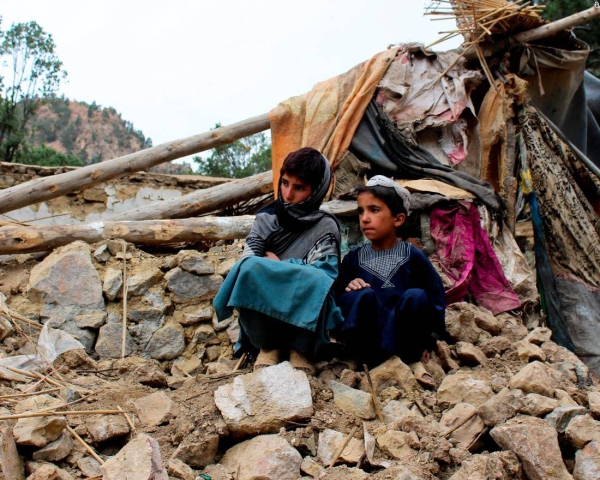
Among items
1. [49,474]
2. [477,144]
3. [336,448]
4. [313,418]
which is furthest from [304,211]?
[477,144]

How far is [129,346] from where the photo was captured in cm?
350

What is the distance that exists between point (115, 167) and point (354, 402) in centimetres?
350

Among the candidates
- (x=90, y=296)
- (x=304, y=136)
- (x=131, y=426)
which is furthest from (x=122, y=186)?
(x=131, y=426)

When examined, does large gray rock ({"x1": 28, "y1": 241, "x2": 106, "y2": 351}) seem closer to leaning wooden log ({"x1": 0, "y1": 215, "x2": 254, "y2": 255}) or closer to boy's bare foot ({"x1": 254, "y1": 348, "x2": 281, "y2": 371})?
leaning wooden log ({"x1": 0, "y1": 215, "x2": 254, "y2": 255})

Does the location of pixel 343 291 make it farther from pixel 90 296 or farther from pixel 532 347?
pixel 90 296

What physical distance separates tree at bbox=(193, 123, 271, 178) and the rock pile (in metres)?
13.3

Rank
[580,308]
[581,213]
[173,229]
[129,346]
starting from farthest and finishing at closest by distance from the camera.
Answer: [581,213], [580,308], [173,229], [129,346]

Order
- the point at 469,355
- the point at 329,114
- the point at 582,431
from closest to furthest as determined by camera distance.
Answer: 1. the point at 582,431
2. the point at 469,355
3. the point at 329,114

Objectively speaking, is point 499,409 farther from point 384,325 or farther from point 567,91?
point 567,91

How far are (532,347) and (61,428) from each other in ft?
7.20

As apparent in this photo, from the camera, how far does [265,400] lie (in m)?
2.26

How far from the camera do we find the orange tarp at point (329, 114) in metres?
4.52

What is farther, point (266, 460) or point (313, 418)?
point (313, 418)

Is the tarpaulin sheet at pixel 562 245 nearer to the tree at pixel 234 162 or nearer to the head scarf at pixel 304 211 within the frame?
the head scarf at pixel 304 211
